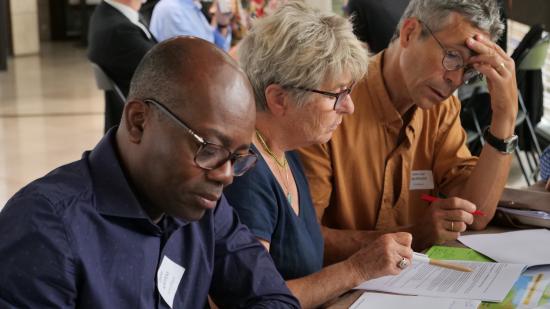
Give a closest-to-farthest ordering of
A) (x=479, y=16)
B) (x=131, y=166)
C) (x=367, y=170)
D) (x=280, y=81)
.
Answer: (x=131, y=166)
(x=280, y=81)
(x=479, y=16)
(x=367, y=170)

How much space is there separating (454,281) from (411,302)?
0.58 feet

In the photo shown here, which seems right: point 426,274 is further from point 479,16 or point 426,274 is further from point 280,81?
point 479,16

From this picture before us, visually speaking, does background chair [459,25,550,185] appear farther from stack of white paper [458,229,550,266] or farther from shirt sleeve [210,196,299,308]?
shirt sleeve [210,196,299,308]

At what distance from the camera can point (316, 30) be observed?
6.30ft

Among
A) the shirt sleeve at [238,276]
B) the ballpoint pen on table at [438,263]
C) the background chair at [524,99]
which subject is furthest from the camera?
the background chair at [524,99]

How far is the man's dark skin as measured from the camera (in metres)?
1.33

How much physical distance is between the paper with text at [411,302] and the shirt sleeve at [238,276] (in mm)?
172

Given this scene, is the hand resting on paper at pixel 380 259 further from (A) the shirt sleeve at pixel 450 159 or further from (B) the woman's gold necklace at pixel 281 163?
(A) the shirt sleeve at pixel 450 159

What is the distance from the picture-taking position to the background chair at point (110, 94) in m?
4.16

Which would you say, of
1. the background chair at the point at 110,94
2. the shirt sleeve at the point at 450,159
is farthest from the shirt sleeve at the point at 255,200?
the background chair at the point at 110,94

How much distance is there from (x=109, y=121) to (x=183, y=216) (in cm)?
300

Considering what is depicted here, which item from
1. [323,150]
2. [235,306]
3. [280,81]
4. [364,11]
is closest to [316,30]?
[280,81]

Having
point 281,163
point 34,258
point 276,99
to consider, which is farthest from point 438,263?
point 34,258

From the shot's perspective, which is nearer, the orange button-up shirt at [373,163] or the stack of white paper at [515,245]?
the stack of white paper at [515,245]
